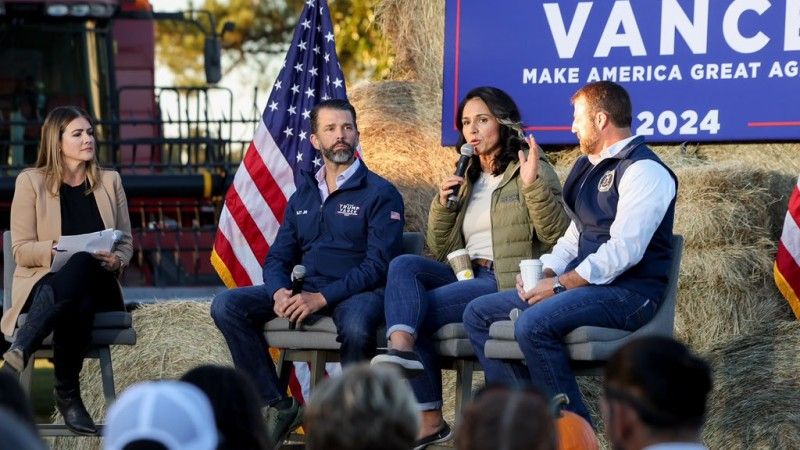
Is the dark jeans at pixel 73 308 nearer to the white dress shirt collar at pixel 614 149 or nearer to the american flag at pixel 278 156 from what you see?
the american flag at pixel 278 156

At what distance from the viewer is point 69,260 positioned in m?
6.71

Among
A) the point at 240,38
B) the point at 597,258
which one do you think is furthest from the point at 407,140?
the point at 240,38

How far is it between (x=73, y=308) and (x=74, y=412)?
47 centimetres

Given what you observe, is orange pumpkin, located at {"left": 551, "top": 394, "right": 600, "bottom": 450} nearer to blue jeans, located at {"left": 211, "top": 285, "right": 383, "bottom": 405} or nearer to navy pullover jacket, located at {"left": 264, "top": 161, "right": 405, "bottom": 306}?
blue jeans, located at {"left": 211, "top": 285, "right": 383, "bottom": 405}

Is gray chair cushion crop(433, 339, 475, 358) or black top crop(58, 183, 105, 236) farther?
black top crop(58, 183, 105, 236)

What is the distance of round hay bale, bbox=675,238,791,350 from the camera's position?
694 cm

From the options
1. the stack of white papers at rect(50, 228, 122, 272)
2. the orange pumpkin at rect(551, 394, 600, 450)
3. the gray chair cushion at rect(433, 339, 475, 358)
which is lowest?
the orange pumpkin at rect(551, 394, 600, 450)

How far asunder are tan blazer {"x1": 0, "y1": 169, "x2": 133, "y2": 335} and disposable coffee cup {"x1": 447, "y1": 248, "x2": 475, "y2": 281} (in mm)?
1485

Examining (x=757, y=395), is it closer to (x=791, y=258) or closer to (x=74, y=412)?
(x=791, y=258)

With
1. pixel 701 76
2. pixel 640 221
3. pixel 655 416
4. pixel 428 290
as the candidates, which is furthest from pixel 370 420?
pixel 701 76

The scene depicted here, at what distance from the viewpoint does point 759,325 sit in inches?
272

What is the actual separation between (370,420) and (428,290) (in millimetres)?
3309

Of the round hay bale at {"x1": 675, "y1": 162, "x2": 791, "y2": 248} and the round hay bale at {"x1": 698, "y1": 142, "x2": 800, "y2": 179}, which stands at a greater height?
the round hay bale at {"x1": 698, "y1": 142, "x2": 800, "y2": 179}

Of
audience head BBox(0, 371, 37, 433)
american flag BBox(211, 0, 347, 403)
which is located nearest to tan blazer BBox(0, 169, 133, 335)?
american flag BBox(211, 0, 347, 403)
